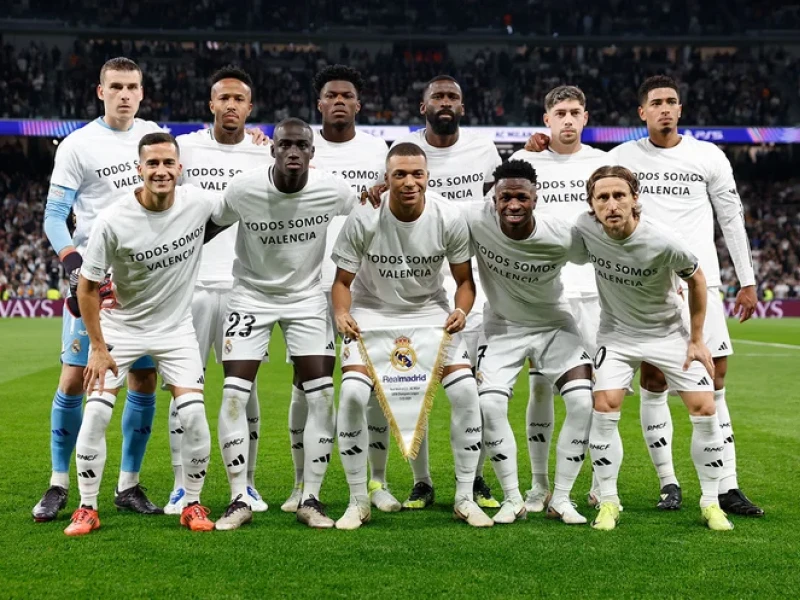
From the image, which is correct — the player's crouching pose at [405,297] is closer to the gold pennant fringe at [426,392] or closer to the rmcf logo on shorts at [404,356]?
the gold pennant fringe at [426,392]

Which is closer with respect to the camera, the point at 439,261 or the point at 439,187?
the point at 439,261

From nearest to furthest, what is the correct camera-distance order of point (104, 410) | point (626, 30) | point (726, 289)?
point (104, 410), point (726, 289), point (626, 30)

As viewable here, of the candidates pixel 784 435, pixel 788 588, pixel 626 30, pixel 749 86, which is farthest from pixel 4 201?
pixel 788 588

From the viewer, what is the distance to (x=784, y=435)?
8.79 metres

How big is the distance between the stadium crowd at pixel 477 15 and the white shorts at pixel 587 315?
33323mm

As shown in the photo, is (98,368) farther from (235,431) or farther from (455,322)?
(455,322)

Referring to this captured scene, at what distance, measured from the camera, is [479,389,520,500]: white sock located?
18.3ft

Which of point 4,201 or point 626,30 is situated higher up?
point 626,30

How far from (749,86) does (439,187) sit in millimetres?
33170

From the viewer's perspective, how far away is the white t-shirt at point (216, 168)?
622 cm

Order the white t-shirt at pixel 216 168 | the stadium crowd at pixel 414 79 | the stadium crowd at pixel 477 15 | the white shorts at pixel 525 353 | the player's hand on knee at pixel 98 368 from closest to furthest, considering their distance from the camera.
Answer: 1. the player's hand on knee at pixel 98 368
2. the white shorts at pixel 525 353
3. the white t-shirt at pixel 216 168
4. the stadium crowd at pixel 414 79
5. the stadium crowd at pixel 477 15

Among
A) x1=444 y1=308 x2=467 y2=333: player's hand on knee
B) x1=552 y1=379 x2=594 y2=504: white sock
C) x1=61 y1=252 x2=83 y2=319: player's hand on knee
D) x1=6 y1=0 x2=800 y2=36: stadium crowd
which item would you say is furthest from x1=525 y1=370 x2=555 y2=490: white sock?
x1=6 y1=0 x2=800 y2=36: stadium crowd

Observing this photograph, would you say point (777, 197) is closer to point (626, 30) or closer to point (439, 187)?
point (626, 30)

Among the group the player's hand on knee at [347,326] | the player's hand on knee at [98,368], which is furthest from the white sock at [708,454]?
the player's hand on knee at [98,368]
